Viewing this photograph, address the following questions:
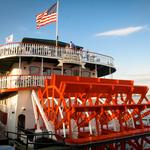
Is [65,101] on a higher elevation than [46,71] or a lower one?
lower

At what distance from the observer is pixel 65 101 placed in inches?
336

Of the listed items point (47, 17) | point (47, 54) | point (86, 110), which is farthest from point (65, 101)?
point (47, 17)

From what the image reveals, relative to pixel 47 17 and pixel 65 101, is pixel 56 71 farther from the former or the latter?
pixel 65 101

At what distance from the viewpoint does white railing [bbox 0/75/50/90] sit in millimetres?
9828

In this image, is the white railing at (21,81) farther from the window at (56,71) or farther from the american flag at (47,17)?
the american flag at (47,17)

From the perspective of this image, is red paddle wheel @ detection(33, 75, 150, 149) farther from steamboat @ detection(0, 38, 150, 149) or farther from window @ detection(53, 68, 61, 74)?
window @ detection(53, 68, 61, 74)

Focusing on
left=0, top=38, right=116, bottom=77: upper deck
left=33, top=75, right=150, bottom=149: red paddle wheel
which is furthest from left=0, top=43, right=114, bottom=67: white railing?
left=33, top=75, right=150, bottom=149: red paddle wheel

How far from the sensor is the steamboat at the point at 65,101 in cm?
824

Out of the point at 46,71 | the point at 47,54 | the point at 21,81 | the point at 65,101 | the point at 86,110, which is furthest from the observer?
the point at 46,71

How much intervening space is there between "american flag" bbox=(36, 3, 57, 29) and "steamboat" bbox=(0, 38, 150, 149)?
1.89 m

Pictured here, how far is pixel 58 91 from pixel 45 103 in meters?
1.73

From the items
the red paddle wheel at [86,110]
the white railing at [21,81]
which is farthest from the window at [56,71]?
the red paddle wheel at [86,110]

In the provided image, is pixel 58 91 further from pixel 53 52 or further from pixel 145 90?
pixel 145 90

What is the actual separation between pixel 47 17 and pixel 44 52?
7.90 feet
